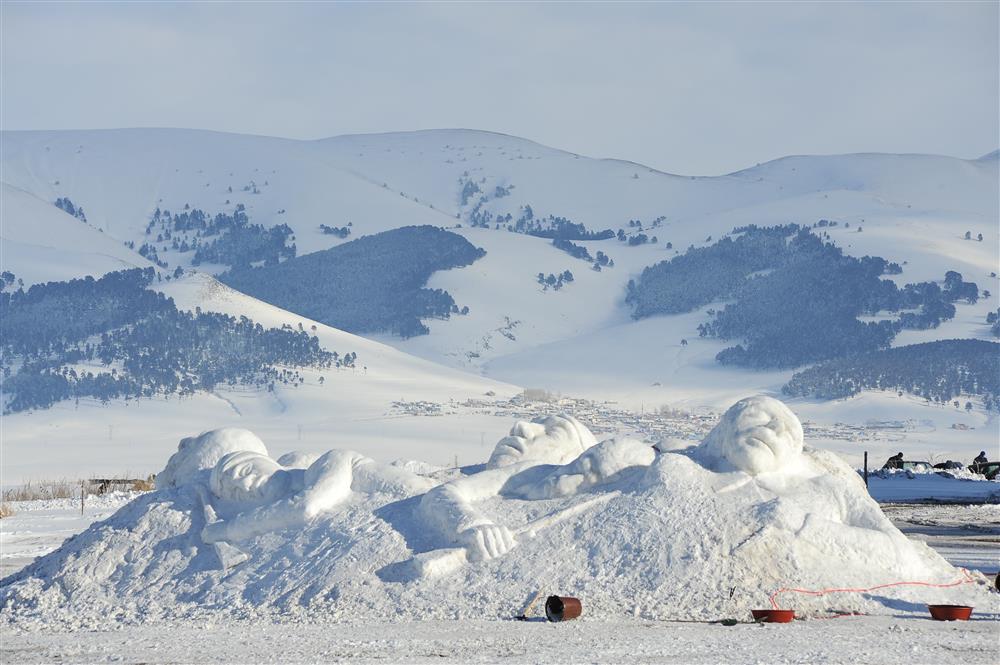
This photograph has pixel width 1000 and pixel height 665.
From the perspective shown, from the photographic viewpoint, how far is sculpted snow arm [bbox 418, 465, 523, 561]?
15.4 meters

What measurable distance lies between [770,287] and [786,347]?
551 inches

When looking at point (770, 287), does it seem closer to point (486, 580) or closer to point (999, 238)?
point (999, 238)

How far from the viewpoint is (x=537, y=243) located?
152 m

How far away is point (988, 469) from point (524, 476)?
28.9 meters

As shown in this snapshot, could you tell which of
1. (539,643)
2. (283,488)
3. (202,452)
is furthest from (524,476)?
(202,452)

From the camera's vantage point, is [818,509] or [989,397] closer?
[818,509]

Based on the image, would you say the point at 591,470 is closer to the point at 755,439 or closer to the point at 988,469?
the point at 755,439

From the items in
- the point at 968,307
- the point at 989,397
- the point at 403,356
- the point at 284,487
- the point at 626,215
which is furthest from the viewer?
the point at 626,215

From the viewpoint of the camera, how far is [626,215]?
184750 millimetres

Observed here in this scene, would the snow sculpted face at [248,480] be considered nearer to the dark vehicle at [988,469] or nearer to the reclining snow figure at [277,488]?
the reclining snow figure at [277,488]

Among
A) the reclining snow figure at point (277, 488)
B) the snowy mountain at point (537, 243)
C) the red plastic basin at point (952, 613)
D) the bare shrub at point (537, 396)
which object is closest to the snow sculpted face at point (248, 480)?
the reclining snow figure at point (277, 488)

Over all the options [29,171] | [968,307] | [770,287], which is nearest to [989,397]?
[968,307]

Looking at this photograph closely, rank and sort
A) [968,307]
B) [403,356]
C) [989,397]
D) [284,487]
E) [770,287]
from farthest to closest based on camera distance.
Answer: [770,287] → [968,307] → [403,356] → [989,397] → [284,487]

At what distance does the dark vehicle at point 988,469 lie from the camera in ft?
135
